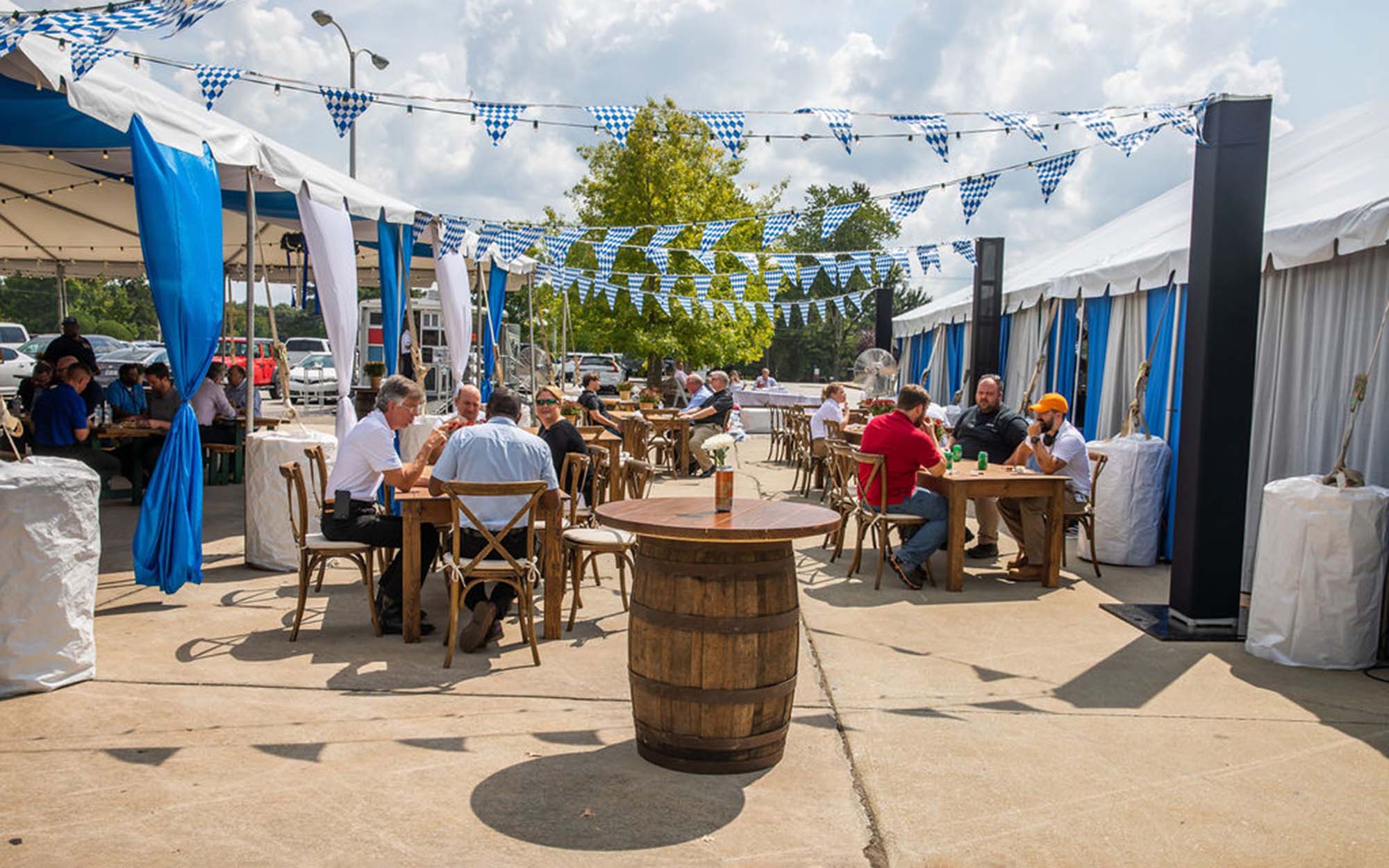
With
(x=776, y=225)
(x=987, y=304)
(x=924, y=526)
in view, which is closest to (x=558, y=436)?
(x=924, y=526)

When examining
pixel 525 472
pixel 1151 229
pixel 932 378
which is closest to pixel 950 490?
pixel 525 472

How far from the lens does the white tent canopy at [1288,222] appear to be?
5.90m

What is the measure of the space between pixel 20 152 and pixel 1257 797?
9.26 metres

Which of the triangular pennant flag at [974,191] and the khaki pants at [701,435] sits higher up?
the triangular pennant flag at [974,191]

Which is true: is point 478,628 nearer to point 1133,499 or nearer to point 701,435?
point 1133,499

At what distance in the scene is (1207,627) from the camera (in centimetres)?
550

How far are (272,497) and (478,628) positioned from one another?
2.52m

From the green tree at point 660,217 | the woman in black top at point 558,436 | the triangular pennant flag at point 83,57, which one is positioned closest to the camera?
the triangular pennant flag at point 83,57

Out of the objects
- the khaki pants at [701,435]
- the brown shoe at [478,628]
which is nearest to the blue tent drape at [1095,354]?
the khaki pants at [701,435]

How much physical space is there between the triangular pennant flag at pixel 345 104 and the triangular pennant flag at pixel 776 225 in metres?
5.17

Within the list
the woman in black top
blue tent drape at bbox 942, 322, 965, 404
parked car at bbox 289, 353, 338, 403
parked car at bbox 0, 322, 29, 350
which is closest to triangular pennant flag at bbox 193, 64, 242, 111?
the woman in black top

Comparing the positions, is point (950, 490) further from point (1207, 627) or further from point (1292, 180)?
point (1292, 180)

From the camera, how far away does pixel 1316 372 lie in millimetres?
6469

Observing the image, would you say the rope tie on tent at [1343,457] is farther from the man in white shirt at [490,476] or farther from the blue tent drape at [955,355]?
the blue tent drape at [955,355]
